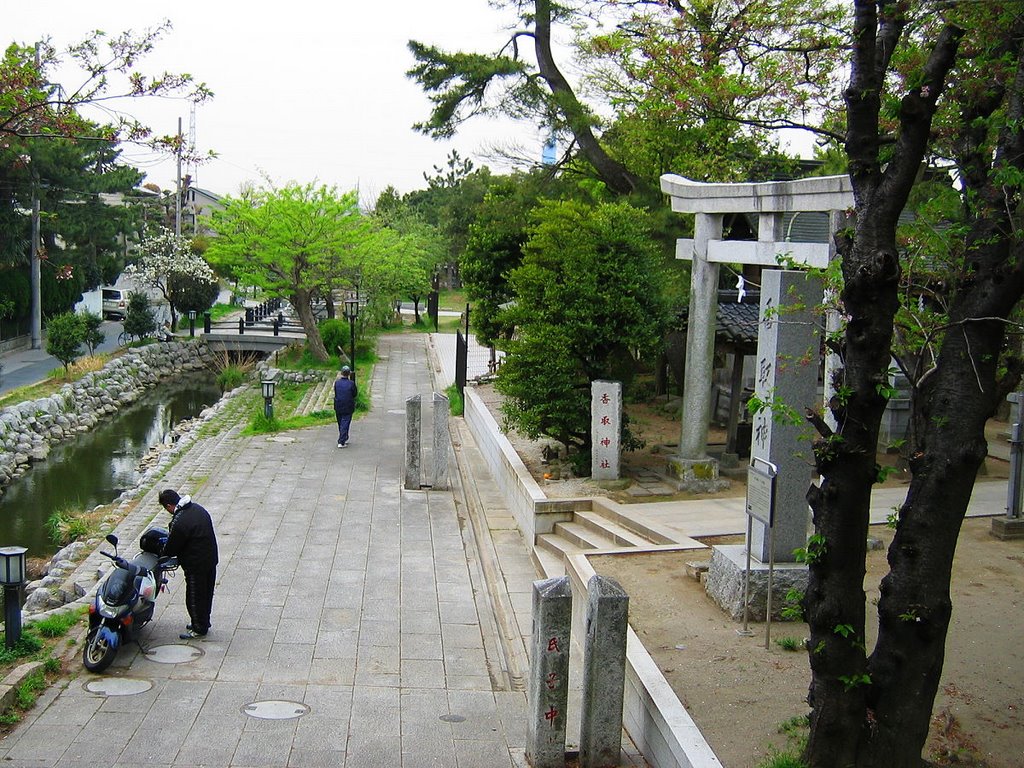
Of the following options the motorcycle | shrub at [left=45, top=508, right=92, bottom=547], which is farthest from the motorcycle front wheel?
shrub at [left=45, top=508, right=92, bottom=547]

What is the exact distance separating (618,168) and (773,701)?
47.6 ft

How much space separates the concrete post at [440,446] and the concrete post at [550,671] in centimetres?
851

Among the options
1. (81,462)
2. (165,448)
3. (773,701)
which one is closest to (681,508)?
(773,701)

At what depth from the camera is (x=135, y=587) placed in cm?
842

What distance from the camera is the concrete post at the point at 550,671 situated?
657 centimetres

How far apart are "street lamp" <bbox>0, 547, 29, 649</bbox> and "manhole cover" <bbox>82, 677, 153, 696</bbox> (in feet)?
2.73

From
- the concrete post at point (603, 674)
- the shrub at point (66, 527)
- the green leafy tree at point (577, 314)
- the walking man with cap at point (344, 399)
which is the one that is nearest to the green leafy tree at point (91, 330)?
the shrub at point (66, 527)

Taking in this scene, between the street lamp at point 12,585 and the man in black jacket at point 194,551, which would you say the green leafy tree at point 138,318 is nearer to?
the man in black jacket at point 194,551

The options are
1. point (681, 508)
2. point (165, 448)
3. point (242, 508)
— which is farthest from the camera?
point (165, 448)

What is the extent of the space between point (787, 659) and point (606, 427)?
6083 millimetres

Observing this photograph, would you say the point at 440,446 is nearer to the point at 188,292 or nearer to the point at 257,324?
the point at 188,292

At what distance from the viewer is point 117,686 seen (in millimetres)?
7859

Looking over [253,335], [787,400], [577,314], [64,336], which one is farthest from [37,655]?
[253,335]

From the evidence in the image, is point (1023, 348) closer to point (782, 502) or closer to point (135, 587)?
point (782, 502)
